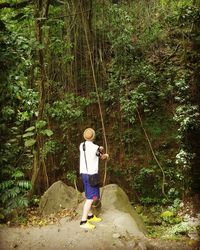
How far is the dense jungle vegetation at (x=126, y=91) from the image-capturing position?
872 centimetres

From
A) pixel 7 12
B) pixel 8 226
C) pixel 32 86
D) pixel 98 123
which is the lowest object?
pixel 8 226

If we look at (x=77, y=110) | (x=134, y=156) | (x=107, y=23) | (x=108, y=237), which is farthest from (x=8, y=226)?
(x=107, y=23)

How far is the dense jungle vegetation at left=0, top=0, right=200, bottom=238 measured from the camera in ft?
28.6

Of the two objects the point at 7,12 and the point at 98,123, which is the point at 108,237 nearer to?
the point at 7,12

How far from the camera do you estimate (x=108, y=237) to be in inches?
207

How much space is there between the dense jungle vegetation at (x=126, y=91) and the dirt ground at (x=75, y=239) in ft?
6.24

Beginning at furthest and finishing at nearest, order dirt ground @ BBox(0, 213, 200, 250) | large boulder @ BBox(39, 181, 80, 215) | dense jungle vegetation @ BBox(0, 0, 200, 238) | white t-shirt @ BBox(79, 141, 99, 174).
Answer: dense jungle vegetation @ BBox(0, 0, 200, 238) < large boulder @ BBox(39, 181, 80, 215) < white t-shirt @ BBox(79, 141, 99, 174) < dirt ground @ BBox(0, 213, 200, 250)

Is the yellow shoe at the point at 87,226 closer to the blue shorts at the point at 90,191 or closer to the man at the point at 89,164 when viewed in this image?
the man at the point at 89,164

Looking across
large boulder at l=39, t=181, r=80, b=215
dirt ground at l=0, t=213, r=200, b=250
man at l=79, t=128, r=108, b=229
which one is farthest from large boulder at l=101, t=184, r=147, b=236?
large boulder at l=39, t=181, r=80, b=215

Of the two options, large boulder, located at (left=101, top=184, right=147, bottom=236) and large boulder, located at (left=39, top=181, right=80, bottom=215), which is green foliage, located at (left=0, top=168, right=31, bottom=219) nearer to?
large boulder, located at (left=39, top=181, right=80, bottom=215)

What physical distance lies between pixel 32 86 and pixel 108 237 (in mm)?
3954

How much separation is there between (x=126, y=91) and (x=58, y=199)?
168 inches

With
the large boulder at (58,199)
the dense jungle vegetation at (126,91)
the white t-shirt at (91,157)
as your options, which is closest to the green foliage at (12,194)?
the large boulder at (58,199)

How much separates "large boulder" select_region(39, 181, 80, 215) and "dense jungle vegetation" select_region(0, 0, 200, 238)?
27.1 inches
